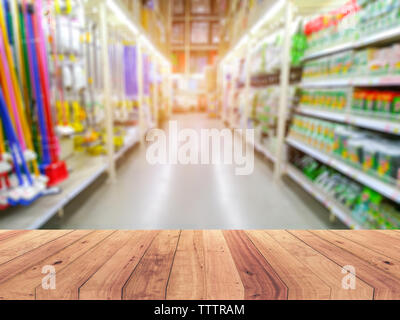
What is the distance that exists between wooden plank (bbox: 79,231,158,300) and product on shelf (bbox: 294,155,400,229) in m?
1.54

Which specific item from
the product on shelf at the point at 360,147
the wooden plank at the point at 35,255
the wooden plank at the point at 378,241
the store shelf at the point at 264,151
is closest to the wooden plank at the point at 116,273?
the wooden plank at the point at 35,255

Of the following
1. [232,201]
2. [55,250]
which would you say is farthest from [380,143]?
[55,250]

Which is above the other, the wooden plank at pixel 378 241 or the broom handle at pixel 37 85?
the broom handle at pixel 37 85

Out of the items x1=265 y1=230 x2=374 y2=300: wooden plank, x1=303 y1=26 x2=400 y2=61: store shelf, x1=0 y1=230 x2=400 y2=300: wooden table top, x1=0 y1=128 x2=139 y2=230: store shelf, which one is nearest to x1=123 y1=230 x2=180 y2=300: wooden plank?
x1=0 y1=230 x2=400 y2=300: wooden table top

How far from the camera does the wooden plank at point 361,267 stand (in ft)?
1.79

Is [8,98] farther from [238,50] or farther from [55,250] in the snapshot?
[238,50]

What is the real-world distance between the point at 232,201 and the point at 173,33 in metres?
12.6

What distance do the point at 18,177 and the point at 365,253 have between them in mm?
2090

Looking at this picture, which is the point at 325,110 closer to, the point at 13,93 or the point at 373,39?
the point at 373,39

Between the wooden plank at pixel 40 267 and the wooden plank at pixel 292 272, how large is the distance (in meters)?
0.38

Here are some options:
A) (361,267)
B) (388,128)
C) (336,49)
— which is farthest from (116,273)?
(336,49)

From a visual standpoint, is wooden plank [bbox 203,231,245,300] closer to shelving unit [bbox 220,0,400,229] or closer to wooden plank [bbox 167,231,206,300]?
wooden plank [bbox 167,231,206,300]

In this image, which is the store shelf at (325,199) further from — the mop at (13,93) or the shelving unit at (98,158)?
the mop at (13,93)

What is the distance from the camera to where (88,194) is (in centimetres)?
283
